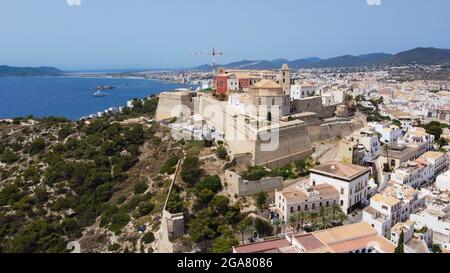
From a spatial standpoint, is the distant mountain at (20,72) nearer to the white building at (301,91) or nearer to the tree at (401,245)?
the white building at (301,91)

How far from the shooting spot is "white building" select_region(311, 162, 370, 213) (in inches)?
619

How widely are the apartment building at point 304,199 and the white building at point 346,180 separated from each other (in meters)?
0.31

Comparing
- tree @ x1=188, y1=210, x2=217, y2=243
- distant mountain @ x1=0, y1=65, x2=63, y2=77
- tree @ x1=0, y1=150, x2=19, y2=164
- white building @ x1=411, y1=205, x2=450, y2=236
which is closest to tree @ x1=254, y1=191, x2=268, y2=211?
tree @ x1=188, y1=210, x2=217, y2=243

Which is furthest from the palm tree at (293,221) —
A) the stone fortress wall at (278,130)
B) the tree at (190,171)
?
the tree at (190,171)

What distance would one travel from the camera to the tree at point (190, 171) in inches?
687

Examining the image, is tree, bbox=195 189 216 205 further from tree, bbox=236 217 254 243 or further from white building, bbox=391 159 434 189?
white building, bbox=391 159 434 189

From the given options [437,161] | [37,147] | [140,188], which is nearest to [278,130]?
[140,188]

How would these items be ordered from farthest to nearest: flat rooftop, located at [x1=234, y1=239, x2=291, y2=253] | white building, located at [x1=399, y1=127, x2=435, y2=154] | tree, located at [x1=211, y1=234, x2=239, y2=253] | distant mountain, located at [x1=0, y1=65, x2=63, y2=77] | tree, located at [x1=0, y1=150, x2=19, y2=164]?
distant mountain, located at [x1=0, y1=65, x2=63, y2=77] < tree, located at [x1=0, y1=150, x2=19, y2=164] < white building, located at [x1=399, y1=127, x2=435, y2=154] < tree, located at [x1=211, y1=234, x2=239, y2=253] < flat rooftop, located at [x1=234, y1=239, x2=291, y2=253]

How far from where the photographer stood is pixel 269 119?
2108 centimetres

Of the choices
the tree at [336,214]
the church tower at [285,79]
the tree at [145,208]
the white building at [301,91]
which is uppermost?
the church tower at [285,79]

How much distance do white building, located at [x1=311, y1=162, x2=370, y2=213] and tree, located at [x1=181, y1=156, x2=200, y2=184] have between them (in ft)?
17.4

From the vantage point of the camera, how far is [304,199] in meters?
14.9

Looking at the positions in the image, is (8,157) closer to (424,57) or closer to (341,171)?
(341,171)
